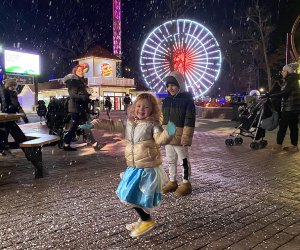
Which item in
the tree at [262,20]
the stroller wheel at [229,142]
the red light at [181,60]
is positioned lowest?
the stroller wheel at [229,142]

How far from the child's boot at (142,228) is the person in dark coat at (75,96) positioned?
5.13 metres

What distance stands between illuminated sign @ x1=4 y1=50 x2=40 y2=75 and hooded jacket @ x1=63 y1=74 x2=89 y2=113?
76.5 ft

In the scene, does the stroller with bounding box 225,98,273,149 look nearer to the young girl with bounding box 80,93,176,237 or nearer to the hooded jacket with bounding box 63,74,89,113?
the hooded jacket with bounding box 63,74,89,113

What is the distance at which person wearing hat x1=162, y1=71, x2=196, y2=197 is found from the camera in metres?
4.29

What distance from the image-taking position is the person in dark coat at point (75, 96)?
25.7 ft

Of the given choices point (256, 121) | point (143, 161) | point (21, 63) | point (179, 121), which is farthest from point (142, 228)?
point (21, 63)

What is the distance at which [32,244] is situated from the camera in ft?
9.18

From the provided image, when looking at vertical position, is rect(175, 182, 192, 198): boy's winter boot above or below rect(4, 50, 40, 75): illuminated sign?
below

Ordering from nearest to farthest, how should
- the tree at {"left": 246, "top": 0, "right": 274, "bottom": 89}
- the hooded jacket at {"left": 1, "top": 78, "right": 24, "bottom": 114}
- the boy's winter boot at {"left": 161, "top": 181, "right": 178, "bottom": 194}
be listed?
1. the boy's winter boot at {"left": 161, "top": 181, "right": 178, "bottom": 194}
2. the hooded jacket at {"left": 1, "top": 78, "right": 24, "bottom": 114}
3. the tree at {"left": 246, "top": 0, "right": 274, "bottom": 89}

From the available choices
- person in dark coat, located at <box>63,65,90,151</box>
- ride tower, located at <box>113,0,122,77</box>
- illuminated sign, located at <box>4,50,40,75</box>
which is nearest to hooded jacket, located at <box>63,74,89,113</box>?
person in dark coat, located at <box>63,65,90,151</box>

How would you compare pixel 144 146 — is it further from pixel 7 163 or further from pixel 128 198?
pixel 7 163

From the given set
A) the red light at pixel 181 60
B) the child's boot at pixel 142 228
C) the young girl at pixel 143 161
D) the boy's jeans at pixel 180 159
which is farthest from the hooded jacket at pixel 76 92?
the red light at pixel 181 60

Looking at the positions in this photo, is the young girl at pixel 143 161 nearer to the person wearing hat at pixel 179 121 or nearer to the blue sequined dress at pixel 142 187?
the blue sequined dress at pixel 142 187

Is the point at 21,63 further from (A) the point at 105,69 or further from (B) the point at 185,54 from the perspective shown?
(B) the point at 185,54
